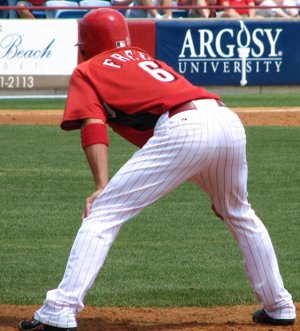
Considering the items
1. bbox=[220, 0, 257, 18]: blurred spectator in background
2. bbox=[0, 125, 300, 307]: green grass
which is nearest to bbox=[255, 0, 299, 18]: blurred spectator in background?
bbox=[220, 0, 257, 18]: blurred spectator in background

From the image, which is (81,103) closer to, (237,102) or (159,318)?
(159,318)

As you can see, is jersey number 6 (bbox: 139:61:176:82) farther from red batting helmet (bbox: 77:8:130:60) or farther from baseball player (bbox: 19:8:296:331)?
red batting helmet (bbox: 77:8:130:60)

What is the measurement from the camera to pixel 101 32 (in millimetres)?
4988

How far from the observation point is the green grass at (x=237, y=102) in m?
18.0

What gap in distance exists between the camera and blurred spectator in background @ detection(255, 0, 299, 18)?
20.7 meters

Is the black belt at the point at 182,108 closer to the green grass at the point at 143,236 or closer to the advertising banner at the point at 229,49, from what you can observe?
the green grass at the point at 143,236

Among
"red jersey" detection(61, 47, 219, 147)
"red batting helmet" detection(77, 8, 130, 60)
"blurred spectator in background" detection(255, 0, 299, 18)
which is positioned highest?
"red batting helmet" detection(77, 8, 130, 60)

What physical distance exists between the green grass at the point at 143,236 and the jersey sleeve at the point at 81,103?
1.65 meters

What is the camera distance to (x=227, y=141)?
16.1 feet

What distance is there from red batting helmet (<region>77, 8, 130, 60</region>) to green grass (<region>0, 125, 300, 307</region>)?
5.80 ft

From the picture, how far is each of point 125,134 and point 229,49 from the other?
48.1 feet

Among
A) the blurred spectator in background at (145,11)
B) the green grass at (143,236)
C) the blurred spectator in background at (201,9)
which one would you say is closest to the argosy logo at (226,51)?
the blurred spectator in background at (201,9)

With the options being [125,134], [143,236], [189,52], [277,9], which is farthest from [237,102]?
[125,134]

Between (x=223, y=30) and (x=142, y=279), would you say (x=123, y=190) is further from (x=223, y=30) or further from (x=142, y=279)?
(x=223, y=30)
